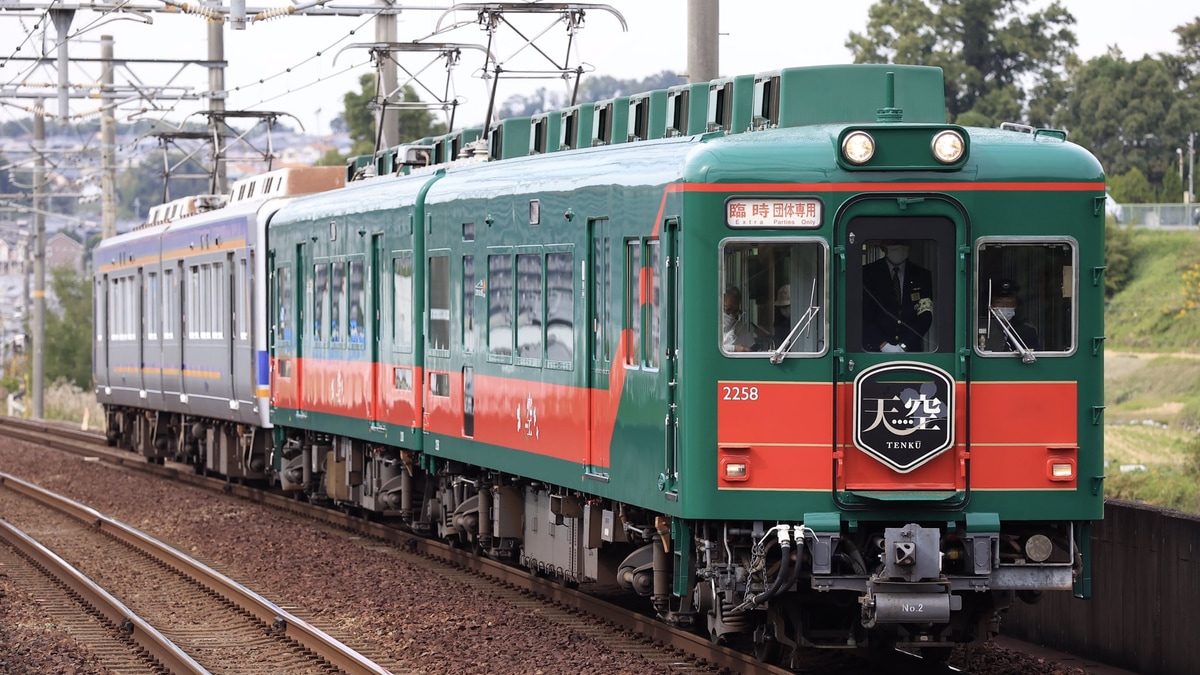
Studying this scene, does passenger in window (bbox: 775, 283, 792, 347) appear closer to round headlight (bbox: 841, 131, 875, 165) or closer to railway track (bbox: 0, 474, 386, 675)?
round headlight (bbox: 841, 131, 875, 165)

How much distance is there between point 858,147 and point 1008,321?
119 centimetres

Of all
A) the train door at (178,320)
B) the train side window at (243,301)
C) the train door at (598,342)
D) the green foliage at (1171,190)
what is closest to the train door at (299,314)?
the train side window at (243,301)

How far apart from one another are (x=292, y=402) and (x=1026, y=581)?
12219 millimetres

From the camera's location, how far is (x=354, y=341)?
18.6 meters

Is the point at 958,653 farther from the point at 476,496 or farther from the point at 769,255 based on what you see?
the point at 476,496

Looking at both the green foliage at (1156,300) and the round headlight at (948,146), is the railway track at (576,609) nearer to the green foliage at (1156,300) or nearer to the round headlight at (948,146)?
the round headlight at (948,146)

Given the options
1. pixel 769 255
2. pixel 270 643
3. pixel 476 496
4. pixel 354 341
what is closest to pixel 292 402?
pixel 354 341

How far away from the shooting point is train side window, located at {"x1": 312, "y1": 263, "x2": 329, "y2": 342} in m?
19.8

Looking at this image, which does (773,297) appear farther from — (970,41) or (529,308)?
(970,41)

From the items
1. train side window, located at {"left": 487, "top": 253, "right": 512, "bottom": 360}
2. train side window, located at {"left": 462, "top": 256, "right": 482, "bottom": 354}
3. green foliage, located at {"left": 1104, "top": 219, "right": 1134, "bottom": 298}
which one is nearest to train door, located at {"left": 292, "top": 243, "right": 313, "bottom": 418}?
train side window, located at {"left": 462, "top": 256, "right": 482, "bottom": 354}

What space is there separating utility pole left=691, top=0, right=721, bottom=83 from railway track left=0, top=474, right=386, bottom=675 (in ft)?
15.3

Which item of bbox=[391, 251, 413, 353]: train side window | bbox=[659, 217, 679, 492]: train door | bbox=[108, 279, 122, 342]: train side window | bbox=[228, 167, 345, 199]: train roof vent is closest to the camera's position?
bbox=[659, 217, 679, 492]: train door

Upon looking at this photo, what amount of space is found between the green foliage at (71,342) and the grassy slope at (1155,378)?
3080 cm

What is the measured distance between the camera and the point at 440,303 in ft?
52.3
